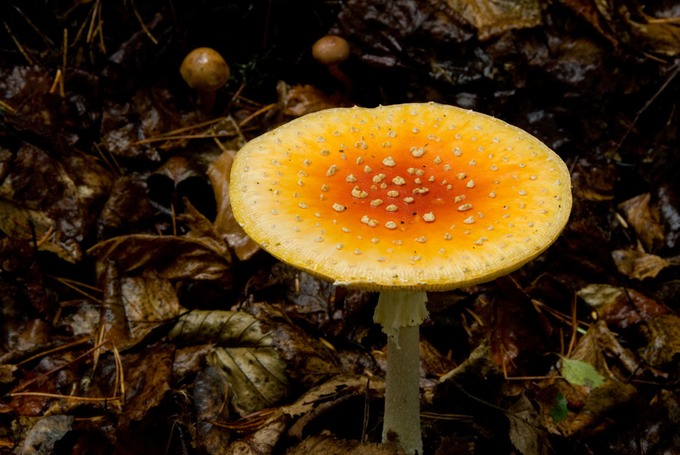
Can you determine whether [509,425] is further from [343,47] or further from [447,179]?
[343,47]

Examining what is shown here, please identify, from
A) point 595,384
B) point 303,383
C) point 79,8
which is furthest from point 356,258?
point 79,8

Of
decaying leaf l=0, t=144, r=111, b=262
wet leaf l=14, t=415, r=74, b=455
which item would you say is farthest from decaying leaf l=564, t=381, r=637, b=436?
decaying leaf l=0, t=144, r=111, b=262

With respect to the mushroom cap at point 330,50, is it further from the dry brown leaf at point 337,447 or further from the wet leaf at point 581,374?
the dry brown leaf at point 337,447

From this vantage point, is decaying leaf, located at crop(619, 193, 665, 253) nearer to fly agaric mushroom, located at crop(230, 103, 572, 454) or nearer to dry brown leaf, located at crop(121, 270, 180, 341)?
fly agaric mushroom, located at crop(230, 103, 572, 454)

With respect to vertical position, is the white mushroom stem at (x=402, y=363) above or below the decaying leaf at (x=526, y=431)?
above

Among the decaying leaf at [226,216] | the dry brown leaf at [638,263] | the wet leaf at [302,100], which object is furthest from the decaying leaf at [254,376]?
the dry brown leaf at [638,263]

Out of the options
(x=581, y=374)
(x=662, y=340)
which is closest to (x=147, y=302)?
(x=581, y=374)
